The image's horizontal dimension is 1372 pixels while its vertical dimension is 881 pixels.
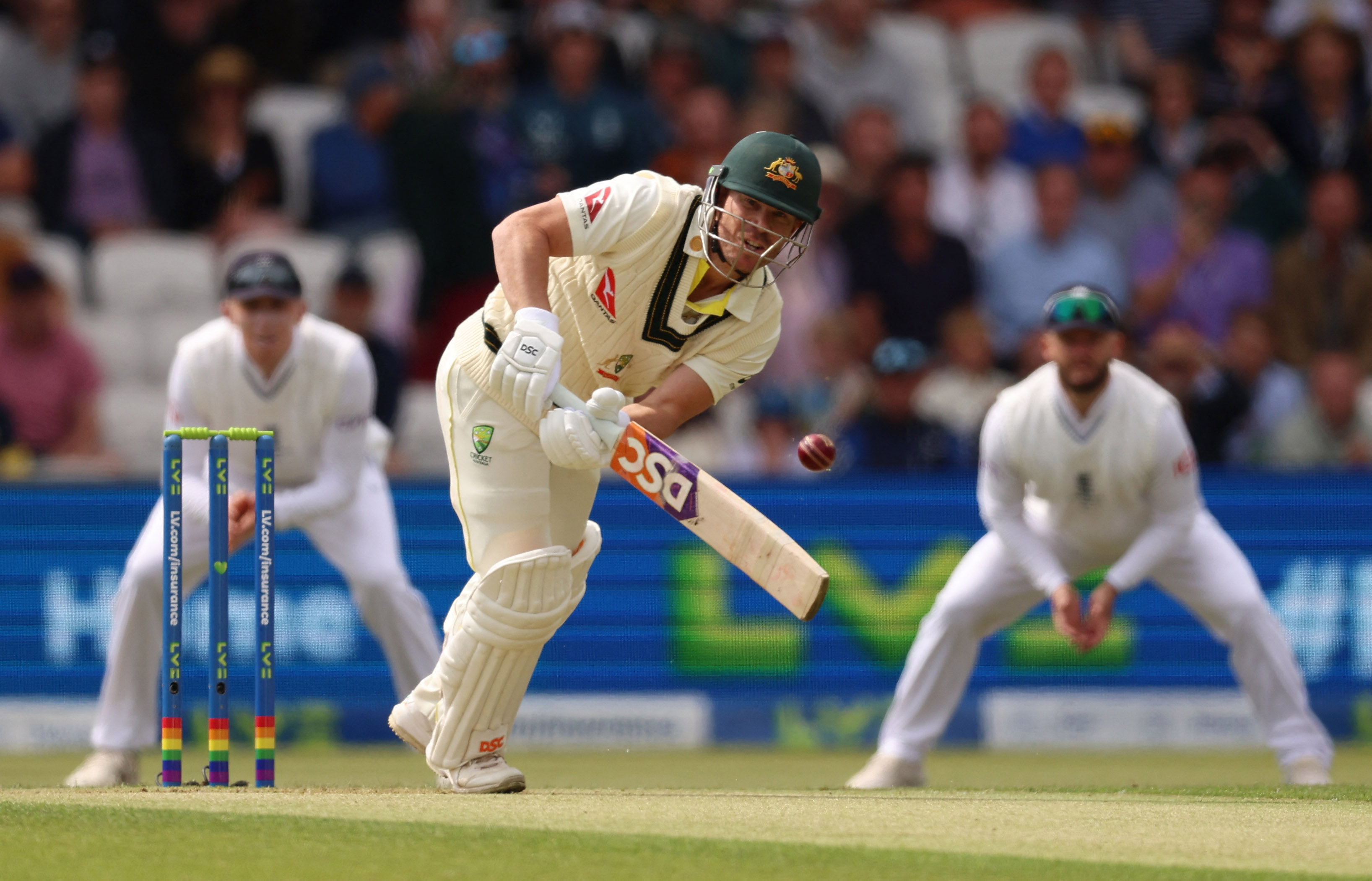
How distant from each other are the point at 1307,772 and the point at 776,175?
297 cm

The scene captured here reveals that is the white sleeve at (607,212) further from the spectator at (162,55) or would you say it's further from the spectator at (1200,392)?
the spectator at (162,55)

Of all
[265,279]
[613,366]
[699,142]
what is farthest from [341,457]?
[699,142]

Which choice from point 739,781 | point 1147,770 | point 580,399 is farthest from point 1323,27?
point 580,399

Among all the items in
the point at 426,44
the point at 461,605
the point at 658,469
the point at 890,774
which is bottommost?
the point at 890,774

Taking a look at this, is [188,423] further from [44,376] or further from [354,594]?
[44,376]

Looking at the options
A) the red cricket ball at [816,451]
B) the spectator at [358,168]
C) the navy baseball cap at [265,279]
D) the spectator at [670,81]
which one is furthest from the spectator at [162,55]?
the red cricket ball at [816,451]

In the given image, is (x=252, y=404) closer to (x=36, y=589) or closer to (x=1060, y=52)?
(x=36, y=589)

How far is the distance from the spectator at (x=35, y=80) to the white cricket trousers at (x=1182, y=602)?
6068 mm

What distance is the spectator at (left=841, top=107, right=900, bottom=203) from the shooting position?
10.4 m

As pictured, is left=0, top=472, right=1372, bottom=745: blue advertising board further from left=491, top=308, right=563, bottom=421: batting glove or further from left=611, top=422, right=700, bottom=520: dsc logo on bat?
left=491, top=308, right=563, bottom=421: batting glove

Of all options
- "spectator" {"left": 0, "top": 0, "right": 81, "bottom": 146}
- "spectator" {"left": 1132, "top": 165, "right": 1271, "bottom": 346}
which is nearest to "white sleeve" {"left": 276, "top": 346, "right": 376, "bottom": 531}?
"spectator" {"left": 0, "top": 0, "right": 81, "bottom": 146}

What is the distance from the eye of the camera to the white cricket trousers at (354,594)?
6.29m

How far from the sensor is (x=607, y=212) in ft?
16.1

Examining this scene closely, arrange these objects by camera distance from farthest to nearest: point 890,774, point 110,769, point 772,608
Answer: point 772,608
point 890,774
point 110,769
